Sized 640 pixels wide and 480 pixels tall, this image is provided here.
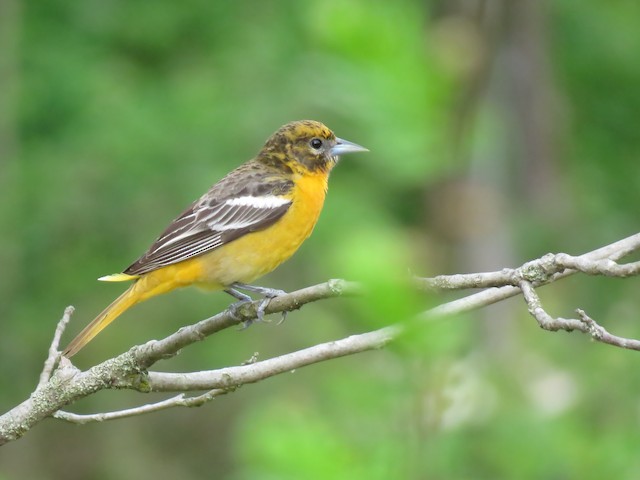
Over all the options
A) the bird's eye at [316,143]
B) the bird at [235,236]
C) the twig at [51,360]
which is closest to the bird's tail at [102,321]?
the bird at [235,236]

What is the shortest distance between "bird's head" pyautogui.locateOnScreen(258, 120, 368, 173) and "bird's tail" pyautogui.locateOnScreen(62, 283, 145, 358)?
1.53m

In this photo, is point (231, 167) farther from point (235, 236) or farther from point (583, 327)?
point (583, 327)

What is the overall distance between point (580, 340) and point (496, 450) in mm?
2397

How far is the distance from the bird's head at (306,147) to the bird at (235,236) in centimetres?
5

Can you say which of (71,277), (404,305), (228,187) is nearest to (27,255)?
(71,277)

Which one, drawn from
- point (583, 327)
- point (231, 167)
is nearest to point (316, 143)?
point (231, 167)

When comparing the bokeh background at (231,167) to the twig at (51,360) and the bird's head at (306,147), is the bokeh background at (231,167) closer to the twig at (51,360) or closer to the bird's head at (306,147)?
the bird's head at (306,147)

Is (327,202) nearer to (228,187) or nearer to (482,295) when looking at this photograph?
(228,187)

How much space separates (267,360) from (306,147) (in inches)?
126

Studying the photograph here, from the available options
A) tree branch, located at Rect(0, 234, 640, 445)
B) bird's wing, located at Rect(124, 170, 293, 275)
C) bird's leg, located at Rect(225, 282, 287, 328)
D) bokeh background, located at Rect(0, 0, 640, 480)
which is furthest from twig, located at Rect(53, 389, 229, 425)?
bokeh background, located at Rect(0, 0, 640, 480)

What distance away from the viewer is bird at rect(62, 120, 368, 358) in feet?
17.5

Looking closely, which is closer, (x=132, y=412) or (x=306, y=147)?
(x=132, y=412)

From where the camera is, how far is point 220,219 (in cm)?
581

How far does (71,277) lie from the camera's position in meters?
8.77
